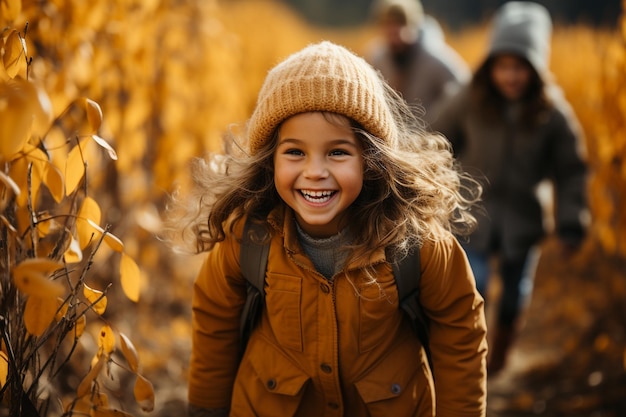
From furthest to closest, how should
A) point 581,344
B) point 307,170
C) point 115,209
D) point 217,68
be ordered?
point 217,68, point 581,344, point 115,209, point 307,170

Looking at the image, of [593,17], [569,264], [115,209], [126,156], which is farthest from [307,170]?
[593,17]

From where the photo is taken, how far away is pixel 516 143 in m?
2.88

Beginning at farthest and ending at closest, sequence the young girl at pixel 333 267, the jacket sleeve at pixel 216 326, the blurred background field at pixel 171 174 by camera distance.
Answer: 1. the blurred background field at pixel 171 174
2. the jacket sleeve at pixel 216 326
3. the young girl at pixel 333 267

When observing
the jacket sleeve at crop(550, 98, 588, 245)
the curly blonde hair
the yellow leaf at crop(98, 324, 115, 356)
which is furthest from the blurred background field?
the yellow leaf at crop(98, 324, 115, 356)

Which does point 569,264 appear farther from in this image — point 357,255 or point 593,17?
point 593,17

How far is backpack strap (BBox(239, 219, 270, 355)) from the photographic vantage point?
62.9 inches

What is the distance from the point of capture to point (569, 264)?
489cm

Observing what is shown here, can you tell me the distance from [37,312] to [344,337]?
0.69 metres

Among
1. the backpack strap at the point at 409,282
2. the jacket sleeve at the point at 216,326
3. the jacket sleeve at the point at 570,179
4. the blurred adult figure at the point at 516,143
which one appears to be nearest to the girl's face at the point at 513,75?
the blurred adult figure at the point at 516,143

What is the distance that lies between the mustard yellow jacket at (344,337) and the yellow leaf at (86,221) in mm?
379

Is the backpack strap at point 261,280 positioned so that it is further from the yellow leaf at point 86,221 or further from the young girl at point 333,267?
the yellow leaf at point 86,221

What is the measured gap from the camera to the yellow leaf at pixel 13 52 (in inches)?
47.4

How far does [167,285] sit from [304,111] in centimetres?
248

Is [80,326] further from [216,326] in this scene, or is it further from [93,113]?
[93,113]
